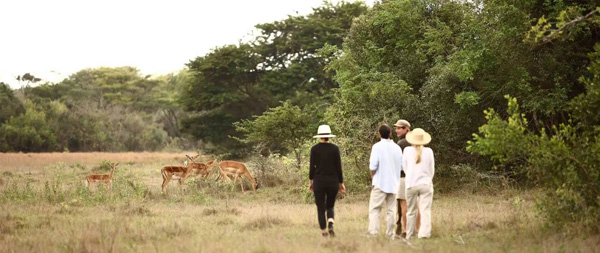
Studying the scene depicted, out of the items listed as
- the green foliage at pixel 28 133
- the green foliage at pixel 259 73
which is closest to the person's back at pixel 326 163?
the green foliage at pixel 259 73

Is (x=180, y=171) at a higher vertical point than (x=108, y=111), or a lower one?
lower

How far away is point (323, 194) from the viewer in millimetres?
11000

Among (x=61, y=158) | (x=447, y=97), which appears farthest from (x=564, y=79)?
(x=61, y=158)

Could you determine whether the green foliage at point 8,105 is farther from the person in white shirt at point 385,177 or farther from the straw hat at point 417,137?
the straw hat at point 417,137

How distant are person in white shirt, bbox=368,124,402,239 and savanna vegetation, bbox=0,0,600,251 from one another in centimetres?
72

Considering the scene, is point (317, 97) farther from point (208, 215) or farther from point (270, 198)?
point (208, 215)

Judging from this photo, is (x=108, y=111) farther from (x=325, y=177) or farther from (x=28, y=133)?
(x=325, y=177)

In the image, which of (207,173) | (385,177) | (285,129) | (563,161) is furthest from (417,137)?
(285,129)

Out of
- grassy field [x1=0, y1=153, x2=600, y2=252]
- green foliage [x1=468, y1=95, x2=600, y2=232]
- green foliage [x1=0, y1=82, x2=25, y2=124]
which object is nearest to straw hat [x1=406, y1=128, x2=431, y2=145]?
green foliage [x1=468, y1=95, x2=600, y2=232]

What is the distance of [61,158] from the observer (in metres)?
40.4

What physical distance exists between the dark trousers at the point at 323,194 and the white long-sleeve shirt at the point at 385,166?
65 centimetres

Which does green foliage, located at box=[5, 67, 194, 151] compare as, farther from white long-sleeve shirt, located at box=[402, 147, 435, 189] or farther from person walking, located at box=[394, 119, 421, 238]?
white long-sleeve shirt, located at box=[402, 147, 435, 189]

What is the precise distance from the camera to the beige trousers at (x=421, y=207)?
10688mm

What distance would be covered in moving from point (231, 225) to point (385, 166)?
336cm
